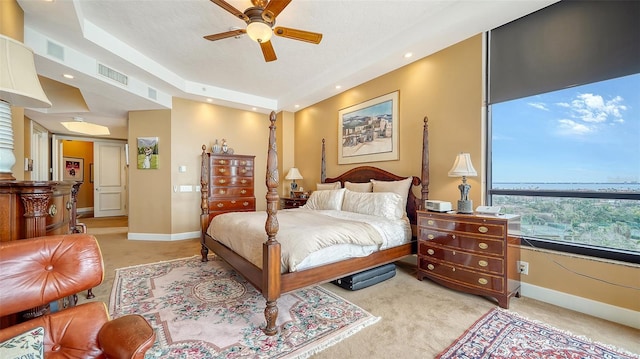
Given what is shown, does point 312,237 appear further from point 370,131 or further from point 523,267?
point 370,131

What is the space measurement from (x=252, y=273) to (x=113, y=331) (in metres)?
1.20

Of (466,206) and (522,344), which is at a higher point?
(466,206)

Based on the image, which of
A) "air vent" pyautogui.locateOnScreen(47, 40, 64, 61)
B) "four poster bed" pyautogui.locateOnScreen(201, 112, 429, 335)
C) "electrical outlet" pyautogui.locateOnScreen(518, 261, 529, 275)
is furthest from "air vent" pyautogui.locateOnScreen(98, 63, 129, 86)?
"electrical outlet" pyautogui.locateOnScreen(518, 261, 529, 275)

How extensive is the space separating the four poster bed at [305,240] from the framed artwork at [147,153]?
6.17 ft

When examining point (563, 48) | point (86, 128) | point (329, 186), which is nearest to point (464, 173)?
point (563, 48)

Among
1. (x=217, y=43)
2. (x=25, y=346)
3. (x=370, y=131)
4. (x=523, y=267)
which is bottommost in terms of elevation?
(x=523, y=267)

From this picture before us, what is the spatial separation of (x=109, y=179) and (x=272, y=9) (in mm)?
8469

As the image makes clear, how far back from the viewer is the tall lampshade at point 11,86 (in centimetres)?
135

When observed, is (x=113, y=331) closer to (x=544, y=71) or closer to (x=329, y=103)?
(x=544, y=71)

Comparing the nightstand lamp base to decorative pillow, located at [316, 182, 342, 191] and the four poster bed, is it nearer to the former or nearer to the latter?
the four poster bed

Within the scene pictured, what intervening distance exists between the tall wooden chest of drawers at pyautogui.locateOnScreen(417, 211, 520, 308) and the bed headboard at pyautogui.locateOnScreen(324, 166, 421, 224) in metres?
0.62

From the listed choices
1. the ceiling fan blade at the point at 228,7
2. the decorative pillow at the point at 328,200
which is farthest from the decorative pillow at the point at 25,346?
the decorative pillow at the point at 328,200

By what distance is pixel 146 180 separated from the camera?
5137 mm

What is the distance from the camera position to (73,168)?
27.8 ft
